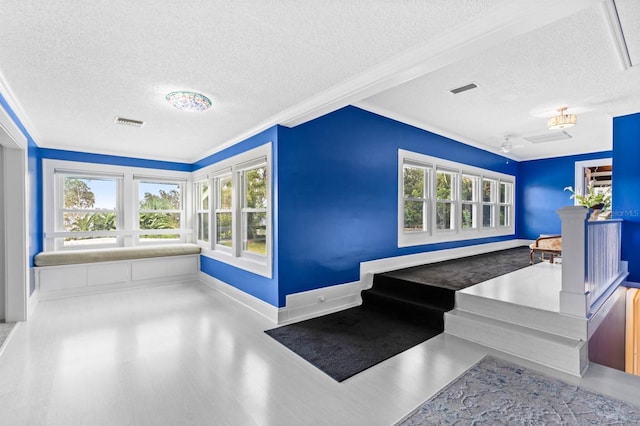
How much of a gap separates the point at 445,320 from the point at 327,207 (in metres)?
1.88

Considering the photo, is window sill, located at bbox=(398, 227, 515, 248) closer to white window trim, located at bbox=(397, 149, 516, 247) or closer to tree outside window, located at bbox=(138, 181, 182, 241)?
white window trim, located at bbox=(397, 149, 516, 247)

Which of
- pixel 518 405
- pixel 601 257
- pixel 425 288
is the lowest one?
pixel 518 405

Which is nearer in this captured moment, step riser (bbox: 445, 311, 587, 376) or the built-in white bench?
step riser (bbox: 445, 311, 587, 376)

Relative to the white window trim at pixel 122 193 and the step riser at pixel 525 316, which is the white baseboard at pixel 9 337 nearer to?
the white window trim at pixel 122 193

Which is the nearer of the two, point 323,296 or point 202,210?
point 323,296

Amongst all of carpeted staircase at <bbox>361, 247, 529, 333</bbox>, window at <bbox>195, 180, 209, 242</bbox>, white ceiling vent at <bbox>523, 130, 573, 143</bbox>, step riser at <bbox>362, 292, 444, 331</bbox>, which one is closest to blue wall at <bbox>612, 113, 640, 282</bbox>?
white ceiling vent at <bbox>523, 130, 573, 143</bbox>

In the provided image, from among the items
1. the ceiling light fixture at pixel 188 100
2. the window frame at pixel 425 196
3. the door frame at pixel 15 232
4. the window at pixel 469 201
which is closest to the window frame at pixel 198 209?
the door frame at pixel 15 232

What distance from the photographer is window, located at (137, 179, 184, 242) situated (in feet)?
19.1

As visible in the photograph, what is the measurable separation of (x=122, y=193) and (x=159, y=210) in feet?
2.30

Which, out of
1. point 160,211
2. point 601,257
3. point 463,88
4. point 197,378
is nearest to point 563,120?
point 463,88

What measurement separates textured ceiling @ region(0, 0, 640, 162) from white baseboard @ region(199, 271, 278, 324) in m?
2.24

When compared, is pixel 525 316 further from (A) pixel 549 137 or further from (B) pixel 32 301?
(B) pixel 32 301

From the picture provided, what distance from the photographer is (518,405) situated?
202 centimetres

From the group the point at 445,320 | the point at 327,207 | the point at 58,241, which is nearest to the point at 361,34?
the point at 327,207
